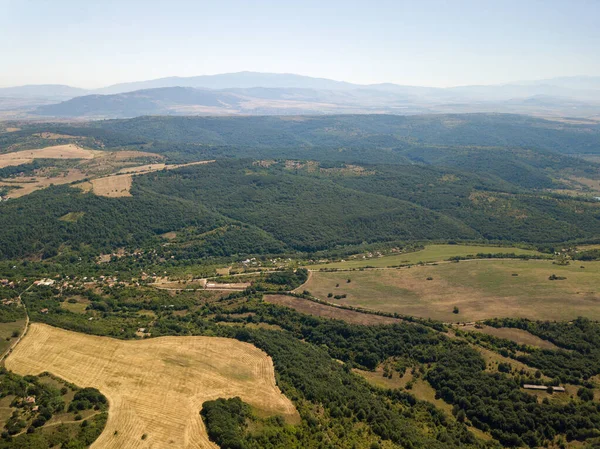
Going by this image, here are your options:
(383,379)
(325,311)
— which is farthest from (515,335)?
(325,311)

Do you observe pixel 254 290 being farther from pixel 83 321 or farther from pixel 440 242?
pixel 440 242

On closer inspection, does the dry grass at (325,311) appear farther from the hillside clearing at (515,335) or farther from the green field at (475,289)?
the hillside clearing at (515,335)

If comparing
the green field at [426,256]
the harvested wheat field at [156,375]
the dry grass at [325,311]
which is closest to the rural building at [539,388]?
the dry grass at [325,311]

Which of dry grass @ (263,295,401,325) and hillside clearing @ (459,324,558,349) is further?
dry grass @ (263,295,401,325)

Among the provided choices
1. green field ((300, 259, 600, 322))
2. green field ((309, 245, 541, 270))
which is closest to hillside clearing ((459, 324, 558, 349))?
green field ((300, 259, 600, 322))

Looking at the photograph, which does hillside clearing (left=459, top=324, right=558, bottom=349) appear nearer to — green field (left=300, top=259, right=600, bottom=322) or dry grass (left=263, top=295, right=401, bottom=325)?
green field (left=300, top=259, right=600, bottom=322)

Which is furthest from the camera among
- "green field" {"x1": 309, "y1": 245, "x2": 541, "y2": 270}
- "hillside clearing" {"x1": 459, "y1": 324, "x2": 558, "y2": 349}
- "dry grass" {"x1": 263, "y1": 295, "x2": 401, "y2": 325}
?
"green field" {"x1": 309, "y1": 245, "x2": 541, "y2": 270}
